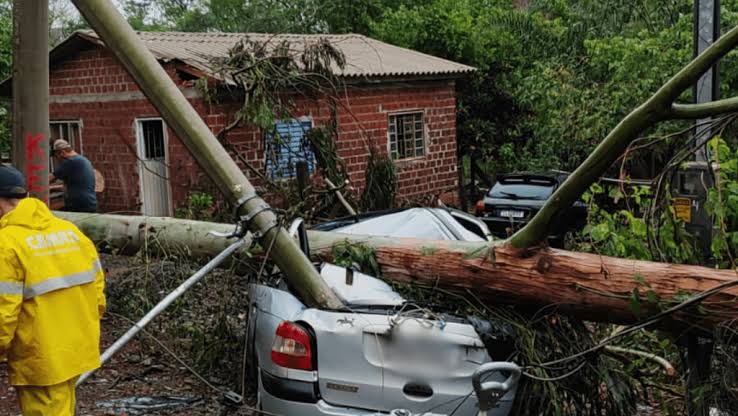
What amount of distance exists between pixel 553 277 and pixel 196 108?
35.6 ft

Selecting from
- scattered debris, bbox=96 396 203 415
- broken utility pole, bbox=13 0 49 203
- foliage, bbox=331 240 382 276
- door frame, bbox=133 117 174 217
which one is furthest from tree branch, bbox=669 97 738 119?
door frame, bbox=133 117 174 217

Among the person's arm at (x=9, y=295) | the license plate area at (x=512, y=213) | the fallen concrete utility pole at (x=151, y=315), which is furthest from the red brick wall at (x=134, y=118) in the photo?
the person's arm at (x=9, y=295)

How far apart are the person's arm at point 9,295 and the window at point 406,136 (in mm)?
14545

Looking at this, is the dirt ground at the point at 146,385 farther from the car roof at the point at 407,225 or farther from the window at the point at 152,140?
the window at the point at 152,140

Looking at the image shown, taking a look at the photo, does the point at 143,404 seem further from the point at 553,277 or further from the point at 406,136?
the point at 406,136

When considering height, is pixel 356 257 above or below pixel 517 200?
above

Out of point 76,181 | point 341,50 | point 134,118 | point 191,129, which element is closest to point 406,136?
point 341,50

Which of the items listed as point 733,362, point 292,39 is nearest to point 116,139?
point 292,39

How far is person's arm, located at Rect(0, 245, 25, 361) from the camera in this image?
13.9 ft

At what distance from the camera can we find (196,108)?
15.2 m

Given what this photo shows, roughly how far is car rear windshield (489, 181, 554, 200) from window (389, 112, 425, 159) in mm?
3780

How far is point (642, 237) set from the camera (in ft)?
19.4

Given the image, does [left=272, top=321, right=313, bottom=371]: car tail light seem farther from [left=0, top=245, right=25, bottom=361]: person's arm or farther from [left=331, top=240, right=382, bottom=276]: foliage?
[left=0, top=245, right=25, bottom=361]: person's arm

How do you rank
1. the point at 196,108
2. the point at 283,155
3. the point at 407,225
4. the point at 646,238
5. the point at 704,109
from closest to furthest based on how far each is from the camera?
the point at 704,109 → the point at 646,238 → the point at 407,225 → the point at 283,155 → the point at 196,108
